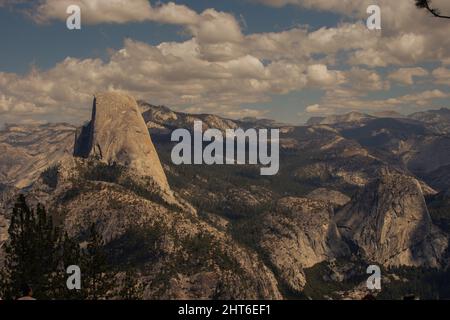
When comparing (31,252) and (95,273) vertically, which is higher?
(31,252)

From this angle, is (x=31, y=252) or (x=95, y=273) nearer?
(x=31, y=252)

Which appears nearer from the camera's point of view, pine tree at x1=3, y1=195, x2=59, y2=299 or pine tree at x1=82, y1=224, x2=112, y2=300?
pine tree at x1=3, y1=195, x2=59, y2=299

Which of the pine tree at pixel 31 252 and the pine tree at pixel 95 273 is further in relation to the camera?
the pine tree at pixel 95 273
